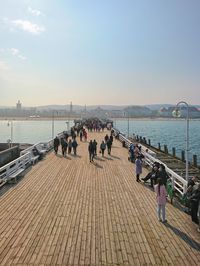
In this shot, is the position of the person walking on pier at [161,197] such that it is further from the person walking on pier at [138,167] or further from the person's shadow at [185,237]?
the person walking on pier at [138,167]

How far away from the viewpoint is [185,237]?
939cm

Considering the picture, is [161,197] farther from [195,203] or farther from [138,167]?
[138,167]

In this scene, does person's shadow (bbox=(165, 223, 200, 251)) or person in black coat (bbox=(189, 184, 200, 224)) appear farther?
person in black coat (bbox=(189, 184, 200, 224))

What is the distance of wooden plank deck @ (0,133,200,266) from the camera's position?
8.12 metres

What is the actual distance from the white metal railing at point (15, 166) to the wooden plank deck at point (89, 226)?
3.23 feet

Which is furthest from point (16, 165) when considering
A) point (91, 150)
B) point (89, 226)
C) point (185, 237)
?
point (185, 237)

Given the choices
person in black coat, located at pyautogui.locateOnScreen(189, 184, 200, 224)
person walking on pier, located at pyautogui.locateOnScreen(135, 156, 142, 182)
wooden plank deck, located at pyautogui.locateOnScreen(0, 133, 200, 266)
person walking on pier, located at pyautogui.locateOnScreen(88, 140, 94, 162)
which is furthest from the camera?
person walking on pier, located at pyautogui.locateOnScreen(88, 140, 94, 162)

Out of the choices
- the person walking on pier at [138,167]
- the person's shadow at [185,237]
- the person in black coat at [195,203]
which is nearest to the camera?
the person's shadow at [185,237]

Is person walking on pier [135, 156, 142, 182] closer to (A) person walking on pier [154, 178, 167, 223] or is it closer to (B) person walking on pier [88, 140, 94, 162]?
(A) person walking on pier [154, 178, 167, 223]

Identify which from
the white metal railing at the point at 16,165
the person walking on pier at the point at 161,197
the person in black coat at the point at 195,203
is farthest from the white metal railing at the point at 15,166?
the person in black coat at the point at 195,203

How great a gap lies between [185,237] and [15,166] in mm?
10821

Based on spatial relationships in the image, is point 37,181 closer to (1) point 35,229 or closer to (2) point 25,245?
(1) point 35,229

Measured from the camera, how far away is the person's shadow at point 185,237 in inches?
349

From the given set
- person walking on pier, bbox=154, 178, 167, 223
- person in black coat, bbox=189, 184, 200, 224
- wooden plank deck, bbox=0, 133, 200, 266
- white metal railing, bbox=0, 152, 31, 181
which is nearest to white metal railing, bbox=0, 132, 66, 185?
white metal railing, bbox=0, 152, 31, 181
